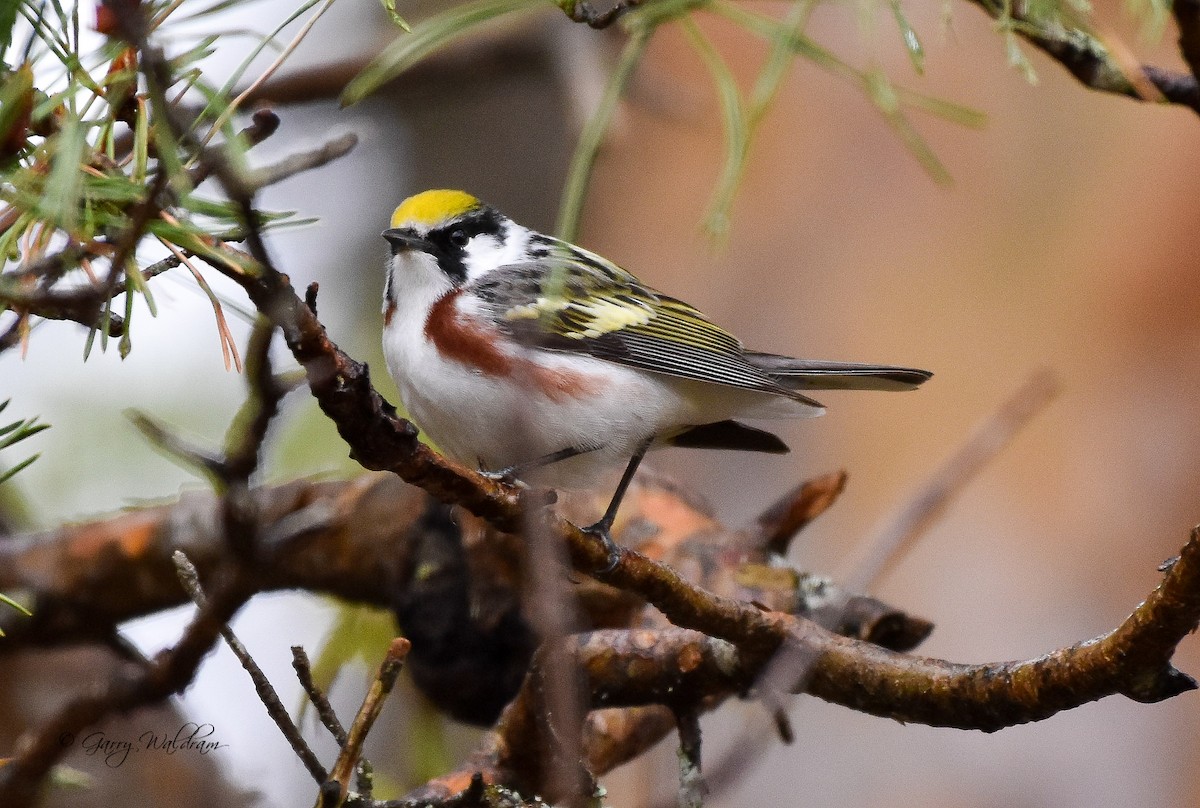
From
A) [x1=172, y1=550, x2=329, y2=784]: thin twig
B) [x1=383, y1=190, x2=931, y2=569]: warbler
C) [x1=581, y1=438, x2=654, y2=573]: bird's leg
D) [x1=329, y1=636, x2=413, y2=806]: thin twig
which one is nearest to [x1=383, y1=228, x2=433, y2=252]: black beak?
[x1=383, y1=190, x2=931, y2=569]: warbler

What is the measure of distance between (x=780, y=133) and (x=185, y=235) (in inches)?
144

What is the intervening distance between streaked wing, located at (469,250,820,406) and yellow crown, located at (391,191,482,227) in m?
0.22

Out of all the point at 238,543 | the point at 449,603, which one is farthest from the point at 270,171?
the point at 449,603

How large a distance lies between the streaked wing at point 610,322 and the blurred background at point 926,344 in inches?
24.3

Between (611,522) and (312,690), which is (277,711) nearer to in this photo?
(312,690)

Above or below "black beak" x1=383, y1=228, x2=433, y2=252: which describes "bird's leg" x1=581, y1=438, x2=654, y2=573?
below

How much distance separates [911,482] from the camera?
12.4 feet

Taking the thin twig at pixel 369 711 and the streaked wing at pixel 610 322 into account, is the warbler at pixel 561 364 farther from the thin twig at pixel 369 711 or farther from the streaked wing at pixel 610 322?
the thin twig at pixel 369 711

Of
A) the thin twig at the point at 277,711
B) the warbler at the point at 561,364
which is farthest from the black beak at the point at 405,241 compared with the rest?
the thin twig at the point at 277,711

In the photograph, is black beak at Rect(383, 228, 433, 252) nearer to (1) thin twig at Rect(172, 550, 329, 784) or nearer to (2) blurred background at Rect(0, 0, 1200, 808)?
(2) blurred background at Rect(0, 0, 1200, 808)

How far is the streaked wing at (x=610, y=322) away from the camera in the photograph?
8.98 ft

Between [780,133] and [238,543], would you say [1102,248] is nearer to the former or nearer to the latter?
[780,133]

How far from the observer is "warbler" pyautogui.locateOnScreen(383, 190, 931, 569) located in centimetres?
254

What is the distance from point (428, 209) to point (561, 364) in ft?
2.08
